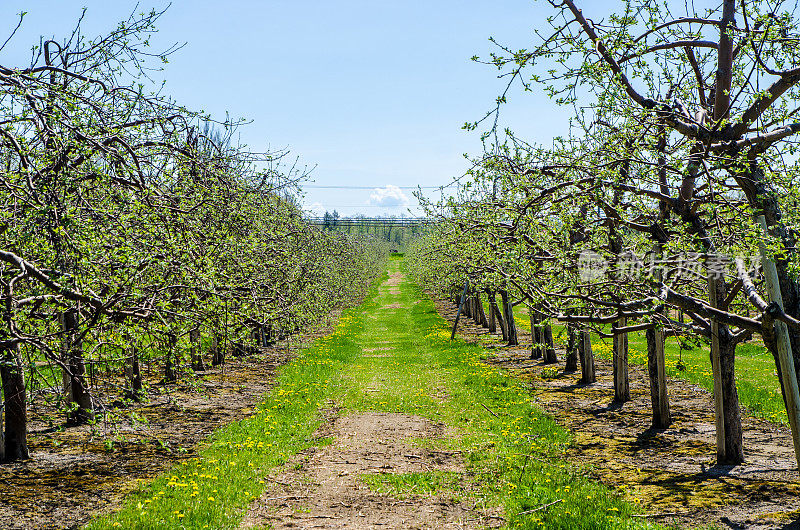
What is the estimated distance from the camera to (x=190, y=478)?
863cm

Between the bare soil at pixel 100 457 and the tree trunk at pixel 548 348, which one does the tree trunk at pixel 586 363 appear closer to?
the tree trunk at pixel 548 348

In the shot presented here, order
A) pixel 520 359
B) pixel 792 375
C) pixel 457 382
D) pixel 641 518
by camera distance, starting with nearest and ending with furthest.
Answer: pixel 792 375
pixel 641 518
pixel 457 382
pixel 520 359

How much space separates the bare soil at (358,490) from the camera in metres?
7.20

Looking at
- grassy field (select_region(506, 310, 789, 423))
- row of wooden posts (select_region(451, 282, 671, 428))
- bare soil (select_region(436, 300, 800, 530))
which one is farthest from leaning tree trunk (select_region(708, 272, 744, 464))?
row of wooden posts (select_region(451, 282, 671, 428))

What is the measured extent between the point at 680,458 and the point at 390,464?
4.48 metres

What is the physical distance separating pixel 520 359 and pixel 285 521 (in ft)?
51.4

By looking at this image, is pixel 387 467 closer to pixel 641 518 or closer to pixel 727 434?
pixel 641 518

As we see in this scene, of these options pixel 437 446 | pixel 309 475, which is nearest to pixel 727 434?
pixel 437 446

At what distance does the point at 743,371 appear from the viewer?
18.4 m

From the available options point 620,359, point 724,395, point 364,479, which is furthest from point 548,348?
point 364,479

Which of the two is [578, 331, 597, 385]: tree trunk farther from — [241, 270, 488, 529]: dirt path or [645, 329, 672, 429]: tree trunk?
[241, 270, 488, 529]: dirt path

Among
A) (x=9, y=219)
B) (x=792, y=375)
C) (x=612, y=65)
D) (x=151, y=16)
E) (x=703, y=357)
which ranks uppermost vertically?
(x=151, y=16)

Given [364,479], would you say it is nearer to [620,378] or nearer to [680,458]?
[680,458]

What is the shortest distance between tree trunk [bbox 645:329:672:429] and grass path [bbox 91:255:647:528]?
5.88 ft
